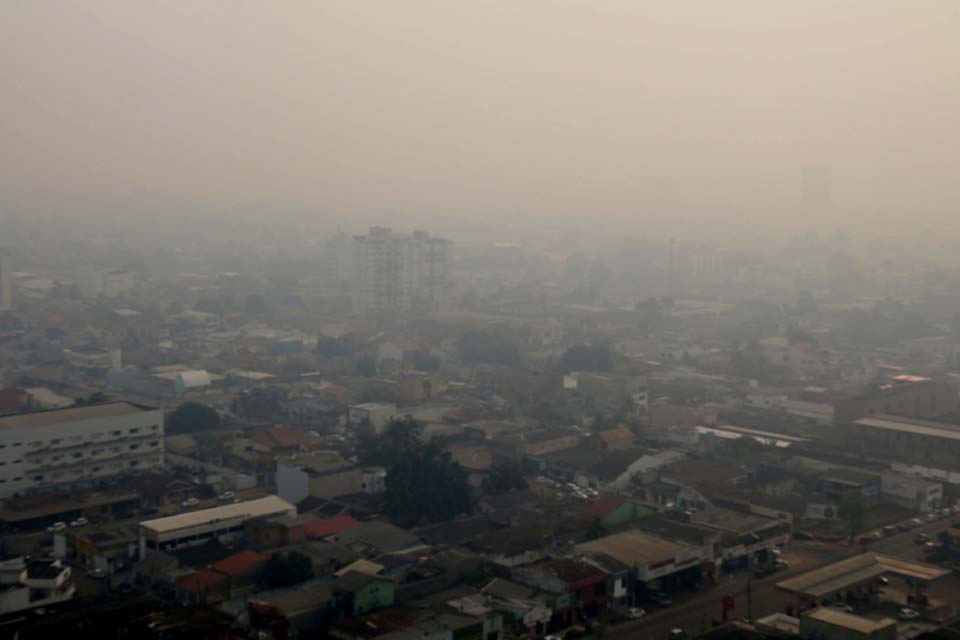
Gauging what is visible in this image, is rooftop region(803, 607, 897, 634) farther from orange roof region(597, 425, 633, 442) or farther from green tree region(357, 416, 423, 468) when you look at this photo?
orange roof region(597, 425, 633, 442)

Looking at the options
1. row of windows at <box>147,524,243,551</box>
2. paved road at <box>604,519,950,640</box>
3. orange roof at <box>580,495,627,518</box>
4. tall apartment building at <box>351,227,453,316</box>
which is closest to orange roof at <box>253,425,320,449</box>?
row of windows at <box>147,524,243,551</box>

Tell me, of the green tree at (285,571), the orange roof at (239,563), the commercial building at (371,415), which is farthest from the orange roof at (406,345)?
the green tree at (285,571)

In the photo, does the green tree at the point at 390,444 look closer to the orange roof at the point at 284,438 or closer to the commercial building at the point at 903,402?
the orange roof at the point at 284,438

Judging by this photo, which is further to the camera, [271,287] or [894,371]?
[271,287]

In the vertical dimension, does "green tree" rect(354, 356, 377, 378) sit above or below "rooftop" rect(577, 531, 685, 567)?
above

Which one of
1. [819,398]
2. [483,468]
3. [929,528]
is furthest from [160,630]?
[819,398]

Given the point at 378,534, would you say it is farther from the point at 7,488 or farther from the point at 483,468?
the point at 7,488
